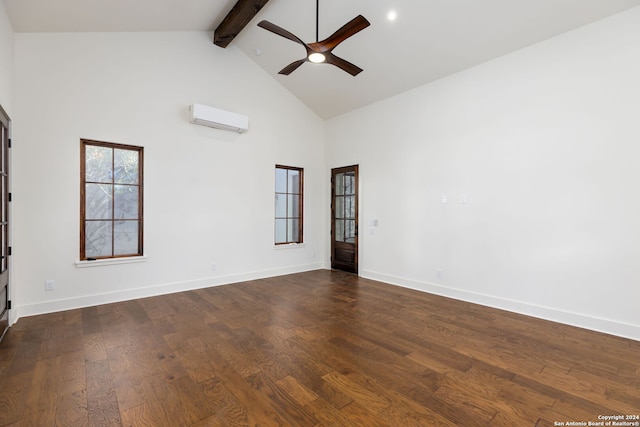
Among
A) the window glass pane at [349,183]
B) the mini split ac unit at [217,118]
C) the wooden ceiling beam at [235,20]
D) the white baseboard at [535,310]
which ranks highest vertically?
the wooden ceiling beam at [235,20]

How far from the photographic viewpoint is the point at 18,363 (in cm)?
258

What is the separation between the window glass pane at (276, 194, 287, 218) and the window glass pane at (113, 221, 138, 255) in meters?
2.53

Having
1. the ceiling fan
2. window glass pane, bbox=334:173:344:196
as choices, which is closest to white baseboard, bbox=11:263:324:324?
window glass pane, bbox=334:173:344:196

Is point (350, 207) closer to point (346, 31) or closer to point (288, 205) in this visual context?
point (288, 205)

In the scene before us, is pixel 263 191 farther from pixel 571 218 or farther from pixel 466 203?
pixel 571 218

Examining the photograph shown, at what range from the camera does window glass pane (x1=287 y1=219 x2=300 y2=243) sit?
21.2 feet

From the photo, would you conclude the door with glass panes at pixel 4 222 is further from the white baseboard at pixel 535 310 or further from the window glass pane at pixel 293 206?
the white baseboard at pixel 535 310

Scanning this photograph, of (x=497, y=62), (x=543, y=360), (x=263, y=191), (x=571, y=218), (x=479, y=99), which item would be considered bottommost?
(x=543, y=360)

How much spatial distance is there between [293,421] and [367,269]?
4.23 metres

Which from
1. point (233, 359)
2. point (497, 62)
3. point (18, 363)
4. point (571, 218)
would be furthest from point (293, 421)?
point (497, 62)

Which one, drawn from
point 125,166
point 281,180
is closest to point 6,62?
point 125,166

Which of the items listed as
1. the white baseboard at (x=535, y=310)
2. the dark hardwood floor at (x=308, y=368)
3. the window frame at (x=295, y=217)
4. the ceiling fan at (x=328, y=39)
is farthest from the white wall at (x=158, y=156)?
the white baseboard at (x=535, y=310)

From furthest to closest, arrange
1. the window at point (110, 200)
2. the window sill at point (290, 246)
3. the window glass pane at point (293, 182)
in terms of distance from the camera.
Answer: the window glass pane at point (293, 182), the window sill at point (290, 246), the window at point (110, 200)

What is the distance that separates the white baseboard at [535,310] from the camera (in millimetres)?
3237
